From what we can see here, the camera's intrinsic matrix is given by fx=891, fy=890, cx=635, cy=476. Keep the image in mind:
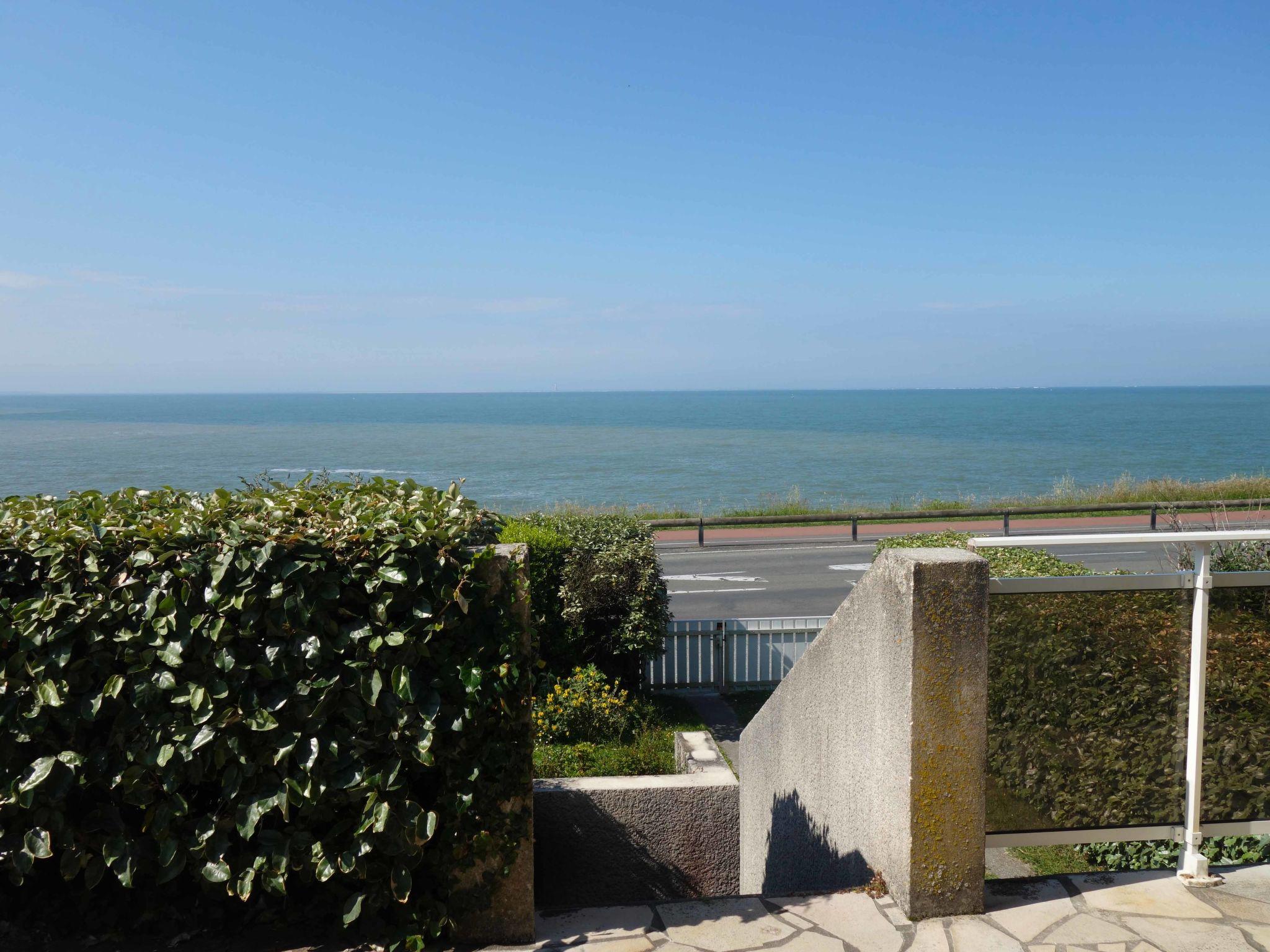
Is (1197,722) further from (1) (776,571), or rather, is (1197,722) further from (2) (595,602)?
(1) (776,571)

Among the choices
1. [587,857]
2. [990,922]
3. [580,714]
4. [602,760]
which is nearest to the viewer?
[990,922]

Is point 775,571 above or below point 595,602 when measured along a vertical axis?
below

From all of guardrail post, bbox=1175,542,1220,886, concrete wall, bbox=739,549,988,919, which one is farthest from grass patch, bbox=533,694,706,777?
guardrail post, bbox=1175,542,1220,886

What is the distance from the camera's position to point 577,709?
873cm

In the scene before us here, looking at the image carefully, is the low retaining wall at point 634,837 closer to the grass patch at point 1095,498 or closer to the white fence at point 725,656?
the white fence at point 725,656

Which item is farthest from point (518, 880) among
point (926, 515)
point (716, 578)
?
point (926, 515)

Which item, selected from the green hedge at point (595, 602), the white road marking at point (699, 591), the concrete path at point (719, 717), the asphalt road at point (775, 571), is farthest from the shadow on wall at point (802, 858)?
the white road marking at point (699, 591)

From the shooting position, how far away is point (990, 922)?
3.36 metres

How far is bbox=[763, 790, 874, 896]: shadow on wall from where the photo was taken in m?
4.07

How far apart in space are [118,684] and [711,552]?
22.6m

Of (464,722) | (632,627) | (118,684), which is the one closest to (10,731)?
(118,684)

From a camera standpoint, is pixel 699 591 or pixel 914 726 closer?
pixel 914 726

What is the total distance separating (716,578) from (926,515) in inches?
430

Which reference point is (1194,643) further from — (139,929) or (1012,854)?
(139,929)
